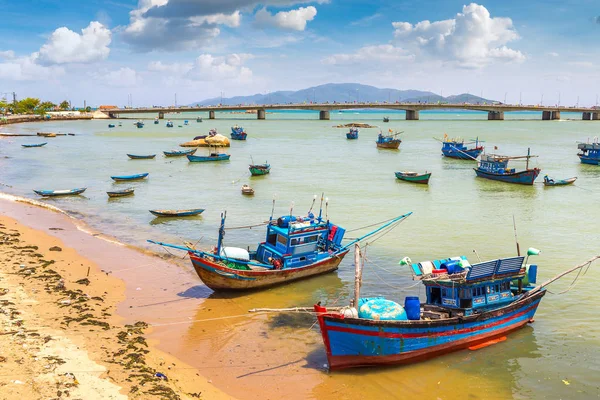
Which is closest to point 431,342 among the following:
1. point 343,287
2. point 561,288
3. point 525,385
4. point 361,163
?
point 525,385

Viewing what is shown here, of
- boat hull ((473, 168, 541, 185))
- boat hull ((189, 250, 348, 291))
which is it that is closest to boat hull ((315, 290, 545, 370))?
boat hull ((189, 250, 348, 291))

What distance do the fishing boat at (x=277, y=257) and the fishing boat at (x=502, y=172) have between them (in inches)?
1524

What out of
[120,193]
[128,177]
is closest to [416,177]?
[120,193]

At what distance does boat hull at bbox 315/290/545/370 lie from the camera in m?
16.3

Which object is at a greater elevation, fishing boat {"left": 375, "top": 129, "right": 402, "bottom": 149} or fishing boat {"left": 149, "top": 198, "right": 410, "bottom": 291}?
fishing boat {"left": 375, "top": 129, "right": 402, "bottom": 149}

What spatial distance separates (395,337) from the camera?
1677 centimetres

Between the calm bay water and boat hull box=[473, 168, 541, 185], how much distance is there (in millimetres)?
1362

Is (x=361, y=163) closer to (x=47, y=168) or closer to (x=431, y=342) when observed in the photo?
(x=47, y=168)

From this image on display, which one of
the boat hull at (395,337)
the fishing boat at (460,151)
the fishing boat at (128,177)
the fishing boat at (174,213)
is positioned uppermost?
the fishing boat at (460,151)

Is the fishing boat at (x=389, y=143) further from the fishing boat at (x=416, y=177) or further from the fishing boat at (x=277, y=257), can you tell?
the fishing boat at (x=277, y=257)

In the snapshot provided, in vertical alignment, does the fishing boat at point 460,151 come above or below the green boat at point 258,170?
above

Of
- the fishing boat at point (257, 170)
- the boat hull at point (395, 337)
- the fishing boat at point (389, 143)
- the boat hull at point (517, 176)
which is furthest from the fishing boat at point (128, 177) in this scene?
the fishing boat at point (389, 143)

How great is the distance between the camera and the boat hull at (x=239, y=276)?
2225 centimetres

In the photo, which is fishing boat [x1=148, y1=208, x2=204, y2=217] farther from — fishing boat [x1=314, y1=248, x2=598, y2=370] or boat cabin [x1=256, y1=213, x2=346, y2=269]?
fishing boat [x1=314, y1=248, x2=598, y2=370]
